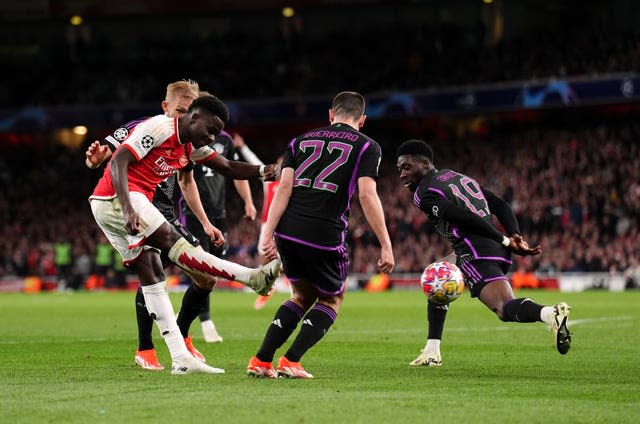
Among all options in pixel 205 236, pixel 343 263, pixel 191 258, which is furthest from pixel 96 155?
pixel 205 236

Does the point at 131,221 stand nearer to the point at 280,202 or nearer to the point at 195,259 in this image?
the point at 195,259

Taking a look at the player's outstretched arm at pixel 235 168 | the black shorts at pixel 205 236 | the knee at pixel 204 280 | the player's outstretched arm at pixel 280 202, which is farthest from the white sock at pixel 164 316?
the black shorts at pixel 205 236

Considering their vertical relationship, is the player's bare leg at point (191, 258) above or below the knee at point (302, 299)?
above

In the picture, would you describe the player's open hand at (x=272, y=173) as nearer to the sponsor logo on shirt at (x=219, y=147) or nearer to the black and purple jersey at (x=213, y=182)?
the black and purple jersey at (x=213, y=182)

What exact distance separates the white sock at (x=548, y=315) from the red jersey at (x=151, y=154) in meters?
3.13

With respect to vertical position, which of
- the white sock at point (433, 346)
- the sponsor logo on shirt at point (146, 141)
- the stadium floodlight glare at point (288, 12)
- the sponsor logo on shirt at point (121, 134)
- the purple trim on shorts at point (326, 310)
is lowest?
the white sock at point (433, 346)

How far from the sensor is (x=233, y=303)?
23.7 m

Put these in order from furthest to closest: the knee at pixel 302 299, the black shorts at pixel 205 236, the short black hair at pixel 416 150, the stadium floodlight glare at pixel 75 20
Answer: the stadium floodlight glare at pixel 75 20, the black shorts at pixel 205 236, the short black hair at pixel 416 150, the knee at pixel 302 299

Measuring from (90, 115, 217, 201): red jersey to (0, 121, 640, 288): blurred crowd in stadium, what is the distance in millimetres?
22841

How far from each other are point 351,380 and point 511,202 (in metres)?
27.3

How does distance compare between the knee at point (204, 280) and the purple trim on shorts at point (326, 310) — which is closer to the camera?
the purple trim on shorts at point (326, 310)

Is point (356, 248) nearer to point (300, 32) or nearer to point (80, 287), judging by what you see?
point (80, 287)

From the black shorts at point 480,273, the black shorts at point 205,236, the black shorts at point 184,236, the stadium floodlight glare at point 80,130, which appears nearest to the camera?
the black shorts at point 184,236

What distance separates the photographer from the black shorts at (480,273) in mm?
9211
